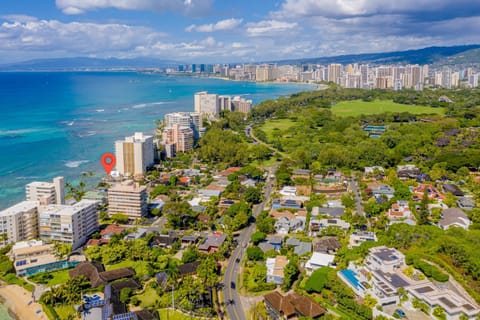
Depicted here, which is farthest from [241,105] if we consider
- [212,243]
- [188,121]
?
[212,243]

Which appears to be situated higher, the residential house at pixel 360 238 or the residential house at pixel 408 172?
the residential house at pixel 408 172

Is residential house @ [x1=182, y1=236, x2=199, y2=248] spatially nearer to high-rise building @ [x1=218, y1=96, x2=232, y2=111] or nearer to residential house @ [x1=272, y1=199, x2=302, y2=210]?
residential house @ [x1=272, y1=199, x2=302, y2=210]

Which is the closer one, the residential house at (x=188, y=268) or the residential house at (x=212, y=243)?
the residential house at (x=188, y=268)

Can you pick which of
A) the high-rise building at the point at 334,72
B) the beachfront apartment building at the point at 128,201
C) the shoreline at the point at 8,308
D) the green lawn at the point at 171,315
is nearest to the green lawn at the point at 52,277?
the shoreline at the point at 8,308

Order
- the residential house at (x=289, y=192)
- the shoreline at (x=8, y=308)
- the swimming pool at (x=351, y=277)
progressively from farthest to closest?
the residential house at (x=289, y=192)
the swimming pool at (x=351, y=277)
the shoreline at (x=8, y=308)

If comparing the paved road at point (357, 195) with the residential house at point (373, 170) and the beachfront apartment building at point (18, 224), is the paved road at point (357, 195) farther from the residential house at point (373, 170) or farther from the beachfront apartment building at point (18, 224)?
the beachfront apartment building at point (18, 224)

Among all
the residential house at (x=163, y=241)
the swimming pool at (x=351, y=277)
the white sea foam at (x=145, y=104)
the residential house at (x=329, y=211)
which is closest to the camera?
the swimming pool at (x=351, y=277)

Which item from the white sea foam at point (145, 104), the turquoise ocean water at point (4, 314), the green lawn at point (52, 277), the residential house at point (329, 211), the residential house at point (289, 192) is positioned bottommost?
the turquoise ocean water at point (4, 314)
